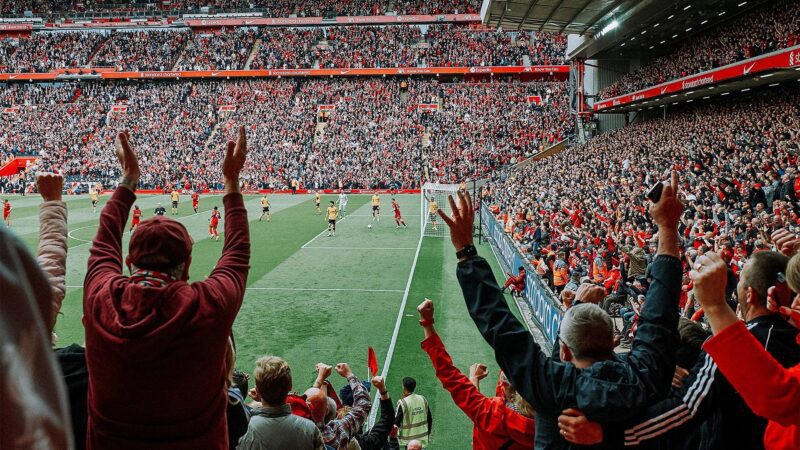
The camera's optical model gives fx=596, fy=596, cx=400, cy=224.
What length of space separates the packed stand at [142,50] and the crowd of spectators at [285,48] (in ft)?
0.32

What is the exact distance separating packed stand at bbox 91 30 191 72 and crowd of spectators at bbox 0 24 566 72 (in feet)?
0.32

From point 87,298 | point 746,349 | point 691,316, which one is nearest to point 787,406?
point 746,349

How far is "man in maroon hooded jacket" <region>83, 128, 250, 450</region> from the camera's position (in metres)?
2.08

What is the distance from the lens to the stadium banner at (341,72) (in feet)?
186

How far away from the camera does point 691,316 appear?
8.87m

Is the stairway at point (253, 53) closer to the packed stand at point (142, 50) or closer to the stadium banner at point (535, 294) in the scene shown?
the packed stand at point (142, 50)

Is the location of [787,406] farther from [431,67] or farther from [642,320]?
[431,67]

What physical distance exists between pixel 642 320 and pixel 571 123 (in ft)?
163

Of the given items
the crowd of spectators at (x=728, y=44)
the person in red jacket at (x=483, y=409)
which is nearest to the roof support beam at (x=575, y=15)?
the crowd of spectators at (x=728, y=44)

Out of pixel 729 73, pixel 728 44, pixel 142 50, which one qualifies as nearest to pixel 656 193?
pixel 729 73

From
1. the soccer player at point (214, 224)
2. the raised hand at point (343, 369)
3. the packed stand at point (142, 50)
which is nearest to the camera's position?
the raised hand at point (343, 369)

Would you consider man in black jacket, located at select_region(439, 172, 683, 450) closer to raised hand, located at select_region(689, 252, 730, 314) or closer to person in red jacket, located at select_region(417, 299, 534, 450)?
raised hand, located at select_region(689, 252, 730, 314)

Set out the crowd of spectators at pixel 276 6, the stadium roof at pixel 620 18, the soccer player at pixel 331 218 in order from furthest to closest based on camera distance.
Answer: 1. the crowd of spectators at pixel 276 6
2. the stadium roof at pixel 620 18
3. the soccer player at pixel 331 218

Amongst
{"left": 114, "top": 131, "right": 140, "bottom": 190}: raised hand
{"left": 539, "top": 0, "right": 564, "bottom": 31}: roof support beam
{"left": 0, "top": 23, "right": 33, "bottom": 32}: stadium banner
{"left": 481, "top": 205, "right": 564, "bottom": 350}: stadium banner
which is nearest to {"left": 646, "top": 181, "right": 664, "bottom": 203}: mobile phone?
{"left": 114, "top": 131, "right": 140, "bottom": 190}: raised hand
